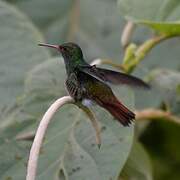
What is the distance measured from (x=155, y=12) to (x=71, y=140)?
38cm

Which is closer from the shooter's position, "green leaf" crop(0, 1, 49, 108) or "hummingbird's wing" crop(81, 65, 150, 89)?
"hummingbird's wing" crop(81, 65, 150, 89)

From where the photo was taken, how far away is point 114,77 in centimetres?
139

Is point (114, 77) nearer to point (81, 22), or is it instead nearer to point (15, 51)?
point (15, 51)

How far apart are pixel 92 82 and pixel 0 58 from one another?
0.39 meters

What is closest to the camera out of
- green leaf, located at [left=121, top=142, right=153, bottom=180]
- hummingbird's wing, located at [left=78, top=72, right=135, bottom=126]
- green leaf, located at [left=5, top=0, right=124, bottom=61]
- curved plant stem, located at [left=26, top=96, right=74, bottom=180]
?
curved plant stem, located at [left=26, top=96, right=74, bottom=180]

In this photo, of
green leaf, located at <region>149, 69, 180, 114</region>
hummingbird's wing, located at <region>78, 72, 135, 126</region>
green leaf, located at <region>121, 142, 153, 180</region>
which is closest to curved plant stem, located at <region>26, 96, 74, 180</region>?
hummingbird's wing, located at <region>78, 72, 135, 126</region>

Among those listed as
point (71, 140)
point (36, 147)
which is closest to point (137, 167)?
point (71, 140)

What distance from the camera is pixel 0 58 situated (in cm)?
170

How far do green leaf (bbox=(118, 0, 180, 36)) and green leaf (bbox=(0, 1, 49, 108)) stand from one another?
25cm

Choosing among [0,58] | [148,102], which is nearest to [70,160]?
[0,58]

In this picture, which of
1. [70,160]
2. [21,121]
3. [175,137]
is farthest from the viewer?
[175,137]

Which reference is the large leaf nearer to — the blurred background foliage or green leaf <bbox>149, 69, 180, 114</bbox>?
the blurred background foliage

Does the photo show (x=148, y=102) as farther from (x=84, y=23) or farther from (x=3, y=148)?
(x=3, y=148)

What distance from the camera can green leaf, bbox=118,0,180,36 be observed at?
1541 mm
